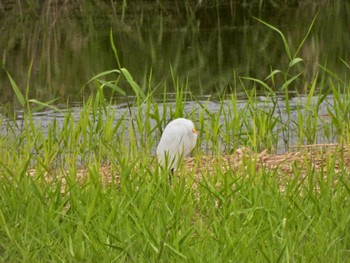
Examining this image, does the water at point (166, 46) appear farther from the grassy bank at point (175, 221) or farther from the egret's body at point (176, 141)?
the grassy bank at point (175, 221)

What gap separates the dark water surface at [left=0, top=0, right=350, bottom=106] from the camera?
33.0ft

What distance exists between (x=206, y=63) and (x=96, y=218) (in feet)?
22.9

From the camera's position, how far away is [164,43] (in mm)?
12484

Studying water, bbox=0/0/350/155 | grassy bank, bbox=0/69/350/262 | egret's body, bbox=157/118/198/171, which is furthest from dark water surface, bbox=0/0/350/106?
grassy bank, bbox=0/69/350/262

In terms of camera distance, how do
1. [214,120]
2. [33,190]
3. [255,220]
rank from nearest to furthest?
[255,220]
[33,190]
[214,120]

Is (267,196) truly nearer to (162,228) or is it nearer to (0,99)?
(162,228)

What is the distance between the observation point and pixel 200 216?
463cm

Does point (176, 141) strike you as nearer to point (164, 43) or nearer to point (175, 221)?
point (175, 221)

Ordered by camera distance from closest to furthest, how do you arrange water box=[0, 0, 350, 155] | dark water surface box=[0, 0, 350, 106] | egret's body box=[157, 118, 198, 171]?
1. egret's body box=[157, 118, 198, 171]
2. water box=[0, 0, 350, 155]
3. dark water surface box=[0, 0, 350, 106]

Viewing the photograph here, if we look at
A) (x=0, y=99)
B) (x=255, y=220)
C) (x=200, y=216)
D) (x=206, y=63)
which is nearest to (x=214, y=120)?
(x=200, y=216)

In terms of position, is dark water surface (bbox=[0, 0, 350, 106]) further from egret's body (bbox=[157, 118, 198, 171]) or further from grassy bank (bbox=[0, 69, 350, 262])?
grassy bank (bbox=[0, 69, 350, 262])

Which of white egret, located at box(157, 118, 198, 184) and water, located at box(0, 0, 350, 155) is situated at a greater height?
white egret, located at box(157, 118, 198, 184)

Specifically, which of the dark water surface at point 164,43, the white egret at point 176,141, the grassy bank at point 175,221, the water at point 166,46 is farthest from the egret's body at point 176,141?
the dark water surface at point 164,43

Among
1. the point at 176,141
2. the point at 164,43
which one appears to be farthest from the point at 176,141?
the point at 164,43
